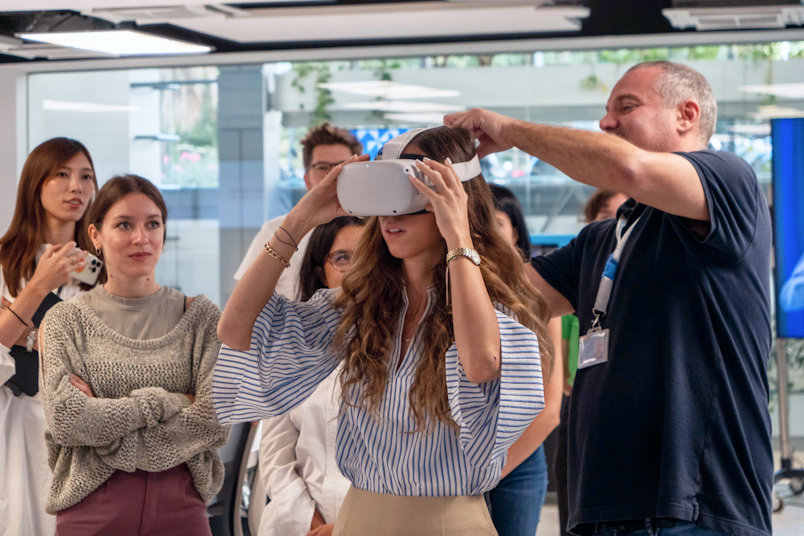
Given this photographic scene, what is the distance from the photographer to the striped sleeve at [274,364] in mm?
1477

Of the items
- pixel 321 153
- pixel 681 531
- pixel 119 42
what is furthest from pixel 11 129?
pixel 681 531

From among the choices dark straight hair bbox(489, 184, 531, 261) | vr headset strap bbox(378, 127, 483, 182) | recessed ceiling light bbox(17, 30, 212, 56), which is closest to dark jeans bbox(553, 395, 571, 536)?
dark straight hair bbox(489, 184, 531, 261)

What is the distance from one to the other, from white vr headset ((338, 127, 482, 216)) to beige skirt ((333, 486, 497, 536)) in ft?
1.71

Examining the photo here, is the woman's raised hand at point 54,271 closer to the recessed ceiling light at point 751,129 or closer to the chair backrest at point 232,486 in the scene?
the chair backrest at point 232,486

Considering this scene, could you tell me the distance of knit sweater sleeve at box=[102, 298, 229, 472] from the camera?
6.66 feet

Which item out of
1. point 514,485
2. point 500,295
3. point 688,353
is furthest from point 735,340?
point 514,485

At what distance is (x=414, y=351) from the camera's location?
1.46m

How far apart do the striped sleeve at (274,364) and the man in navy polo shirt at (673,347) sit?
522 millimetres

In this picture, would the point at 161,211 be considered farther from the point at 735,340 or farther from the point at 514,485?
the point at 735,340

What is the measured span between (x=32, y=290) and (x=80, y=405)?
683 mm

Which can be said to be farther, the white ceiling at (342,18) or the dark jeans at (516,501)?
the white ceiling at (342,18)

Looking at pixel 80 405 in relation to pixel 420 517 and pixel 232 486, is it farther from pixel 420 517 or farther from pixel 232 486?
pixel 420 517

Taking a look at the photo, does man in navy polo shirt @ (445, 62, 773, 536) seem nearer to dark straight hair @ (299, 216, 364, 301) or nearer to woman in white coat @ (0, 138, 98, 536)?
dark straight hair @ (299, 216, 364, 301)

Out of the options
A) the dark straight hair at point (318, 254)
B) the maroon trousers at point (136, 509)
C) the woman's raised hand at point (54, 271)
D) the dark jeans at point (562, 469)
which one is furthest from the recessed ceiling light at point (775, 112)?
the maroon trousers at point (136, 509)
